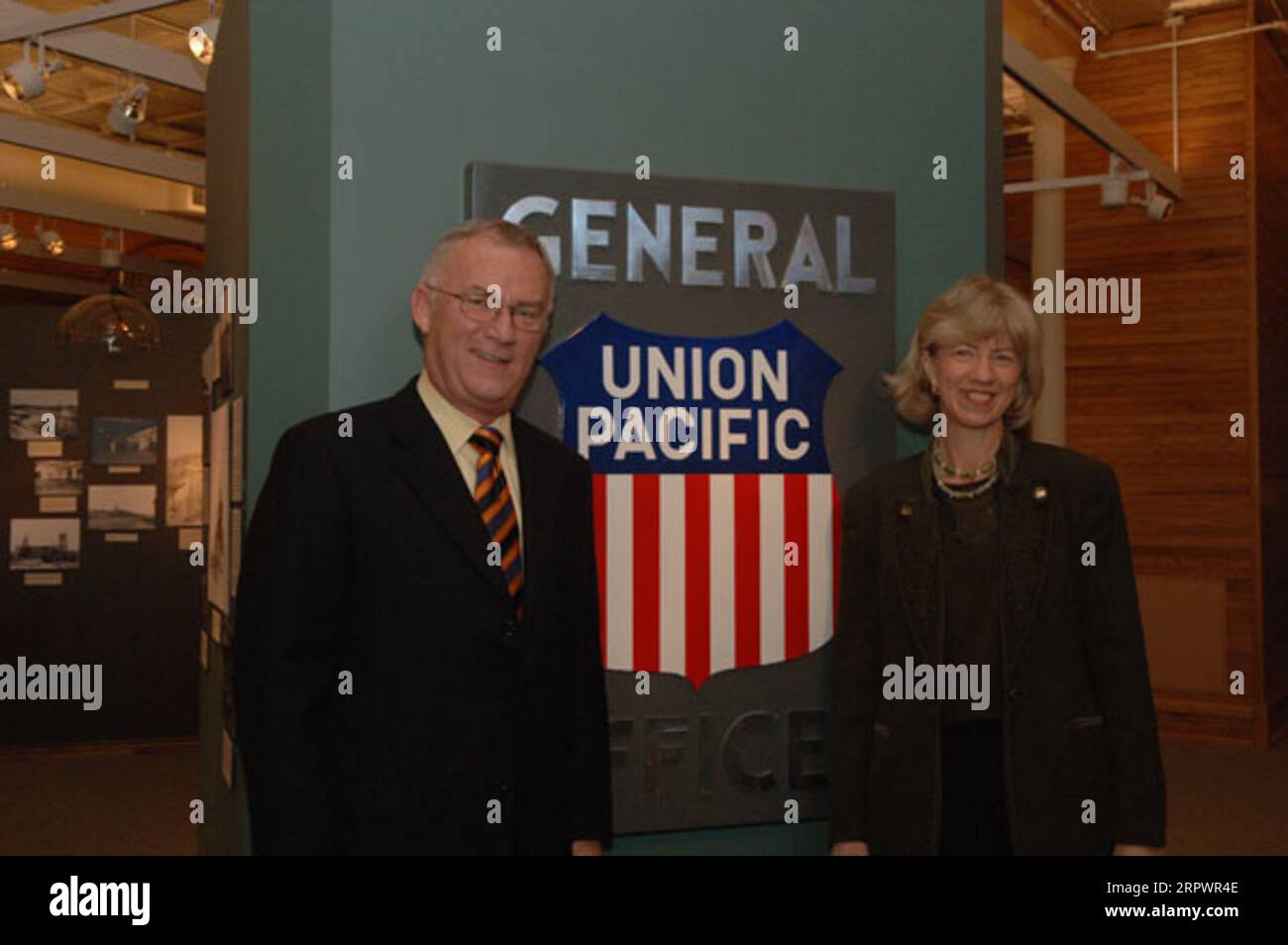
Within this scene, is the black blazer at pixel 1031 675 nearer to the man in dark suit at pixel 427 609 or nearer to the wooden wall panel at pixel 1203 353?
the man in dark suit at pixel 427 609

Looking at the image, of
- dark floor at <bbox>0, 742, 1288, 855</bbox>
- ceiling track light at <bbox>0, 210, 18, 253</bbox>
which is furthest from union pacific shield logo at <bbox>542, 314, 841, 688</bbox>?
ceiling track light at <bbox>0, 210, 18, 253</bbox>

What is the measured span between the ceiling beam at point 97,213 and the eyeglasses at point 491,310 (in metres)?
6.36

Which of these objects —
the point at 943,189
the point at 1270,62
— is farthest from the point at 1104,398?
the point at 943,189

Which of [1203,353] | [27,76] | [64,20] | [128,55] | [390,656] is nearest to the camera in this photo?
[390,656]

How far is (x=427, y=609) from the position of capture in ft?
6.73

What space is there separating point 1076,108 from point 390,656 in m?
5.29

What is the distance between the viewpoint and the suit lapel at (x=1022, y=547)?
233cm

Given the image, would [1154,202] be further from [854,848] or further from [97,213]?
[97,213]

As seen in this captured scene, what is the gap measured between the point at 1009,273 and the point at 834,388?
10845 mm

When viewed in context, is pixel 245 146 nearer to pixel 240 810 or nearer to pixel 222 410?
pixel 222 410

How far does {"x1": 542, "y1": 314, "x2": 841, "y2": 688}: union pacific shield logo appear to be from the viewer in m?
2.56

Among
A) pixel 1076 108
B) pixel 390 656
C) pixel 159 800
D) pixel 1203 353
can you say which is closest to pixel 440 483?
pixel 390 656

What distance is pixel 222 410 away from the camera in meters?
3.29
